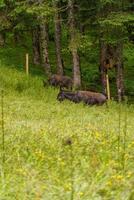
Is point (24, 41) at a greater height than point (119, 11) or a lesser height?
lesser

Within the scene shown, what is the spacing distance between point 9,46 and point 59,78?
18.8 metres

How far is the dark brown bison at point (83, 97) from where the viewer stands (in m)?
27.3

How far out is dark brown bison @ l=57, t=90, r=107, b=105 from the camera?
27.3 m

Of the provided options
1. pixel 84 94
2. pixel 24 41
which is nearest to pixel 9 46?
pixel 24 41

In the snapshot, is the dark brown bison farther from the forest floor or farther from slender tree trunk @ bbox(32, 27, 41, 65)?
slender tree trunk @ bbox(32, 27, 41, 65)

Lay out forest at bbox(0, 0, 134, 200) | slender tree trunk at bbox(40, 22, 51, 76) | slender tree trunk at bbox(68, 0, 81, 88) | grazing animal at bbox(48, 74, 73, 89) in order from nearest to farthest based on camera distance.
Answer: forest at bbox(0, 0, 134, 200) < slender tree trunk at bbox(68, 0, 81, 88) < grazing animal at bbox(48, 74, 73, 89) < slender tree trunk at bbox(40, 22, 51, 76)

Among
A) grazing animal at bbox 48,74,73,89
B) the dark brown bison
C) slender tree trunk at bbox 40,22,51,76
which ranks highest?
slender tree trunk at bbox 40,22,51,76

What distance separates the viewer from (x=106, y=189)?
7.22 m

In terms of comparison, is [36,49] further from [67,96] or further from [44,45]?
[67,96]

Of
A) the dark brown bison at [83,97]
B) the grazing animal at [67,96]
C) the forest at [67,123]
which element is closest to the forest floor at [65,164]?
the forest at [67,123]

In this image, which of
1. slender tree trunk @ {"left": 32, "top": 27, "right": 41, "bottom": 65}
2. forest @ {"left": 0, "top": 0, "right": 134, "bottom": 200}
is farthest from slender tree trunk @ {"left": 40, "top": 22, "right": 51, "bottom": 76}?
slender tree trunk @ {"left": 32, "top": 27, "right": 41, "bottom": 65}

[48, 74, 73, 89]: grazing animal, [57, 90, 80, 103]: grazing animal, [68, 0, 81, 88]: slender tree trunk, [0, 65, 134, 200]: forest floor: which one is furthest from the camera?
[48, 74, 73, 89]: grazing animal

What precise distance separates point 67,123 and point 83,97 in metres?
10.0

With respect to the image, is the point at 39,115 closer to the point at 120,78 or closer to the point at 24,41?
the point at 120,78
